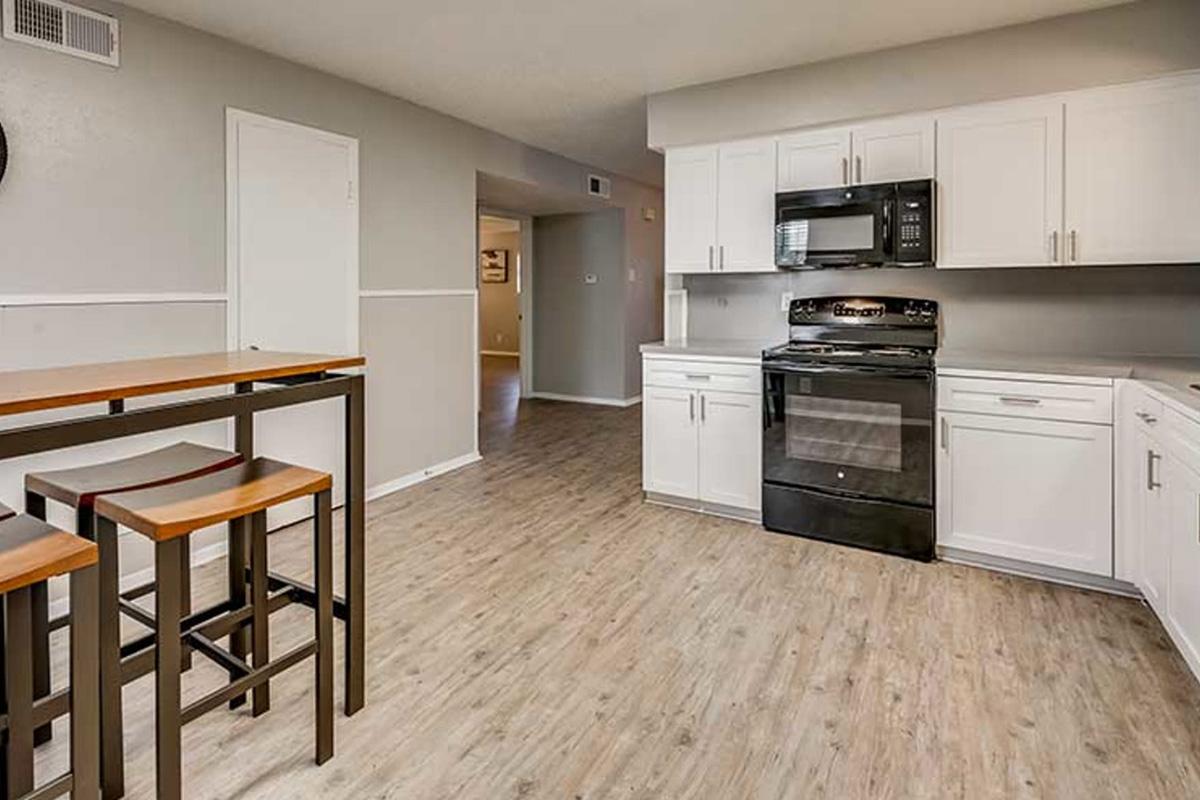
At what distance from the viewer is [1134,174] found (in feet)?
9.66

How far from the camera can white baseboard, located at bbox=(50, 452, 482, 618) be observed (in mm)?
2730

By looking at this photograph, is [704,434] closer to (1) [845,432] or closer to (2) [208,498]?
(1) [845,432]

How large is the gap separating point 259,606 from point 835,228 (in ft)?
9.98

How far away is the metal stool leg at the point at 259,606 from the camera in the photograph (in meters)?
1.96

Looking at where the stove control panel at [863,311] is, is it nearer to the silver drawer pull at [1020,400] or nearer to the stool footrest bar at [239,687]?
the silver drawer pull at [1020,400]

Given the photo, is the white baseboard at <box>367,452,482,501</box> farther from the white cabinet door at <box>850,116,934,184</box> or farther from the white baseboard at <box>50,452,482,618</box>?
→ the white cabinet door at <box>850,116,934,184</box>

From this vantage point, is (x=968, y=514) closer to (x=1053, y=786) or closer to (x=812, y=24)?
(x=1053, y=786)

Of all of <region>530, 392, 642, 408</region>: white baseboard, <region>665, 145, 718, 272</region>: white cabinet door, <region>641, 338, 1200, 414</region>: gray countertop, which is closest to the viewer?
<region>641, 338, 1200, 414</region>: gray countertop

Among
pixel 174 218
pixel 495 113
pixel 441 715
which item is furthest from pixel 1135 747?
pixel 495 113

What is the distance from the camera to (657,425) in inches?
159

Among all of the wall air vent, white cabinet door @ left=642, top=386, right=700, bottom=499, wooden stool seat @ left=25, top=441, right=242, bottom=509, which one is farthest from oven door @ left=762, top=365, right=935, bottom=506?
the wall air vent

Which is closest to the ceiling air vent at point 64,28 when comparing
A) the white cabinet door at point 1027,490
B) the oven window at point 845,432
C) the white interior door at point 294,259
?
the white interior door at point 294,259

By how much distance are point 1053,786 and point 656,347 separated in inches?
107

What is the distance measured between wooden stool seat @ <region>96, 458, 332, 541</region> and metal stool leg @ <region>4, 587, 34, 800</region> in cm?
25
